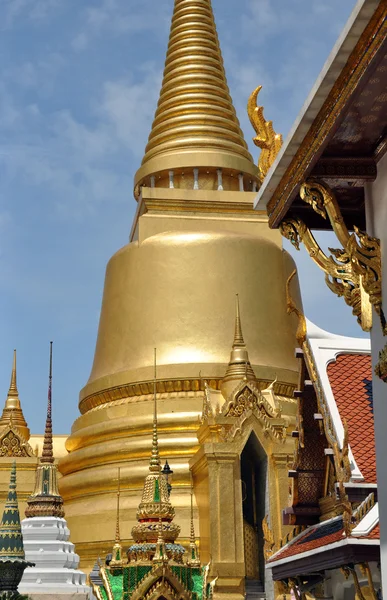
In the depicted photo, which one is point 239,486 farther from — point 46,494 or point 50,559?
point 50,559

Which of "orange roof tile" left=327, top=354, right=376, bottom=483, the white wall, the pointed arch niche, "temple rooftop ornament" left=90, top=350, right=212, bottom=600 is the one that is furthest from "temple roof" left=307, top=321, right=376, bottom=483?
the pointed arch niche

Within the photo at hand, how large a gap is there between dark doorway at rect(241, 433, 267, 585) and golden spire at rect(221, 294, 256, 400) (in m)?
1.10

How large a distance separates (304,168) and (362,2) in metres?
1.01

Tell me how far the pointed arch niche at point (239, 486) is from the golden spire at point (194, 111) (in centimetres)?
689

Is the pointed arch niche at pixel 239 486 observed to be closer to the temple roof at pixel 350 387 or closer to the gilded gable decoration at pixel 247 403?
the gilded gable decoration at pixel 247 403

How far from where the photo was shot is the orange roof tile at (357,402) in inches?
215

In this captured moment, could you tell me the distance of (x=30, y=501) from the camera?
549 inches

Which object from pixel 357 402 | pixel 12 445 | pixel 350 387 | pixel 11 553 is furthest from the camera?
pixel 12 445

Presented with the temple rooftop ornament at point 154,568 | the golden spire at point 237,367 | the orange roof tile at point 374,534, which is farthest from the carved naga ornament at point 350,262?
the golden spire at point 237,367

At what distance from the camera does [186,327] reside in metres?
18.4

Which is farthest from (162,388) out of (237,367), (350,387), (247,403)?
(350,387)

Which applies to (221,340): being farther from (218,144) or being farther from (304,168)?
(304,168)

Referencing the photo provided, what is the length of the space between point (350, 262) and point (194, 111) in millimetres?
17702

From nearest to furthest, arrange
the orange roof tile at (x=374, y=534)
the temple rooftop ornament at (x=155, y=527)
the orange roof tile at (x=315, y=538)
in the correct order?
the orange roof tile at (x=374, y=534), the orange roof tile at (x=315, y=538), the temple rooftop ornament at (x=155, y=527)
